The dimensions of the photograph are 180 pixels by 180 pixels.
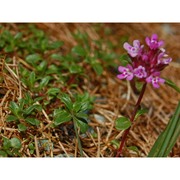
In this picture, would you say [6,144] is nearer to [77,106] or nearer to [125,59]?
[77,106]

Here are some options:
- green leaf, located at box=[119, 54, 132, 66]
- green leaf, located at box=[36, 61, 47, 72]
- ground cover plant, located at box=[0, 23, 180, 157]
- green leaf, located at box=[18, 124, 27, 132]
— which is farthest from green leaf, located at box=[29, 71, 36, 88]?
green leaf, located at box=[119, 54, 132, 66]

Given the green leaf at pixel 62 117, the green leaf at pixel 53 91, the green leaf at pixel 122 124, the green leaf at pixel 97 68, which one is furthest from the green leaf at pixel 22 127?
the green leaf at pixel 97 68

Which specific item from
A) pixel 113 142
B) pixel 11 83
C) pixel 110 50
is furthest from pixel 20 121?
pixel 110 50

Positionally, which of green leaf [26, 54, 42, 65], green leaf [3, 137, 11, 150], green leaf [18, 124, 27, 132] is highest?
green leaf [26, 54, 42, 65]

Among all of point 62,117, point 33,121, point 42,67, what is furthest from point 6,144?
point 42,67

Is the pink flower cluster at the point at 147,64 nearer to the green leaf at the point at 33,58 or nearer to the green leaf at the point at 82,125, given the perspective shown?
the green leaf at the point at 82,125

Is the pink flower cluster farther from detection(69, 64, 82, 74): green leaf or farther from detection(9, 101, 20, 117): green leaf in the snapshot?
detection(69, 64, 82, 74): green leaf
